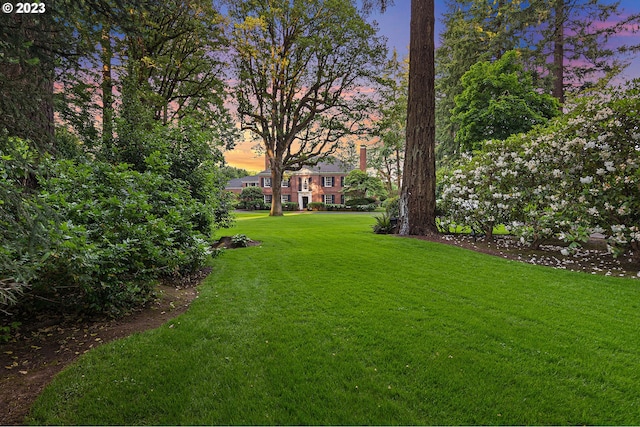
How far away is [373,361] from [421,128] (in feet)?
25.5

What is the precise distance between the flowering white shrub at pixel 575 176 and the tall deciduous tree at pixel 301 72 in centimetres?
1417

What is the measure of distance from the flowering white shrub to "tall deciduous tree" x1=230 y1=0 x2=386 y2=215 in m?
14.2

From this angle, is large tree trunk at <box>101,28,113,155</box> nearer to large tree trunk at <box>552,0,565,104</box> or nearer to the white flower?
the white flower

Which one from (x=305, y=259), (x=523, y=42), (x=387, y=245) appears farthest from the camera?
(x=523, y=42)

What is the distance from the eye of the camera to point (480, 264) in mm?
6062

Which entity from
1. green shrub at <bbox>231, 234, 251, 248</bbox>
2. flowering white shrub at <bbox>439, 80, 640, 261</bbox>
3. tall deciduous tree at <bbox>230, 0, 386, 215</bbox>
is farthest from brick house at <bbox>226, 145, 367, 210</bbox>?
flowering white shrub at <bbox>439, 80, 640, 261</bbox>

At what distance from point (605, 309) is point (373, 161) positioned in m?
36.8

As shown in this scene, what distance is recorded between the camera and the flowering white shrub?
5.37 m

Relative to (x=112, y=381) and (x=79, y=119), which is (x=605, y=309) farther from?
(x=79, y=119)

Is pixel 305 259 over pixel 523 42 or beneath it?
beneath

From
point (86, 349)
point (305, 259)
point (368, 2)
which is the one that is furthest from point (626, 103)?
point (86, 349)

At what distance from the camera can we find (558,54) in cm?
1681

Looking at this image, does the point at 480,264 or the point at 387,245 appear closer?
the point at 480,264

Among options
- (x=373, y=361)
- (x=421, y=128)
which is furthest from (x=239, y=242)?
(x=373, y=361)
